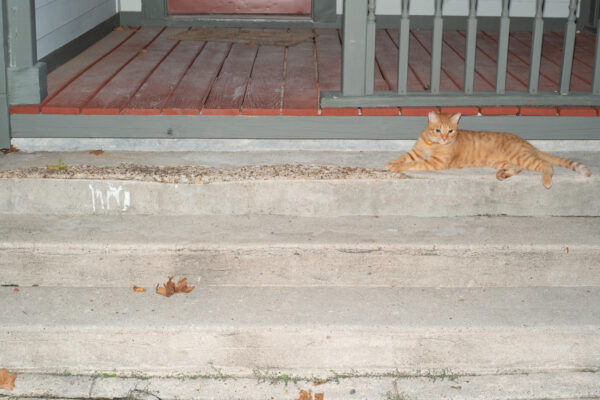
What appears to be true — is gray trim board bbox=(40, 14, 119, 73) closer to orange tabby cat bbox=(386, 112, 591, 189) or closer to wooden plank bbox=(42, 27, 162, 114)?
wooden plank bbox=(42, 27, 162, 114)

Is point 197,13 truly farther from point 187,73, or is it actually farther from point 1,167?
point 1,167

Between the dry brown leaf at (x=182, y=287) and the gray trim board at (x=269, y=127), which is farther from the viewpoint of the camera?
the gray trim board at (x=269, y=127)

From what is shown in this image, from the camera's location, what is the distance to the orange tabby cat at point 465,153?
3.97 meters

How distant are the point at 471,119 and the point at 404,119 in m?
0.41

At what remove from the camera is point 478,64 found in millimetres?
5453

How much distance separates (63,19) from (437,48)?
115 inches

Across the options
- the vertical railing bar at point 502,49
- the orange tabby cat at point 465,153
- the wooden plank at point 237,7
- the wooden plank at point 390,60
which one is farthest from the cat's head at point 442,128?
the wooden plank at point 237,7

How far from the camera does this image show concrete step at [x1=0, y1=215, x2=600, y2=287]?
3.49 m

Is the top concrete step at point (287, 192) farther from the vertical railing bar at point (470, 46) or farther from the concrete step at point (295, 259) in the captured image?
the vertical railing bar at point (470, 46)

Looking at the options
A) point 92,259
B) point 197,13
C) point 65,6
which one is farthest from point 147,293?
point 197,13

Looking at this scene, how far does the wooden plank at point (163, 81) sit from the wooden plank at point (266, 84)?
0.52 meters

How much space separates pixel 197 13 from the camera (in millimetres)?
7168

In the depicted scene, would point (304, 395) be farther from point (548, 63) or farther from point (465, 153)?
point (548, 63)

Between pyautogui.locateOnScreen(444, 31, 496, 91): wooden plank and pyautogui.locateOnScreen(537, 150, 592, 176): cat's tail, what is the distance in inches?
28.3
